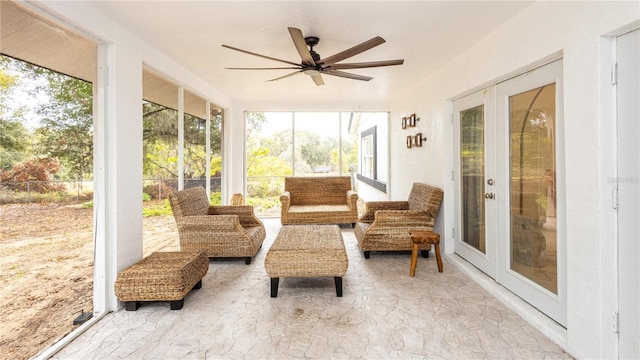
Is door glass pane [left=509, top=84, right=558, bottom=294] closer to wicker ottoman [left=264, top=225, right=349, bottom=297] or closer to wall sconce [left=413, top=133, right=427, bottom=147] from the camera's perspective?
wicker ottoman [left=264, top=225, right=349, bottom=297]

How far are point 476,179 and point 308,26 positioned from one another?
7.71 ft

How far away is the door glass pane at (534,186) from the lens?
2406mm

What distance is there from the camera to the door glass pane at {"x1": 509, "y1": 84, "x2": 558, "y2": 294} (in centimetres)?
241

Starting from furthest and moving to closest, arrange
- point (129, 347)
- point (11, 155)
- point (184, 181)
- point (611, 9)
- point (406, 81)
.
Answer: point (406, 81)
point (184, 181)
point (129, 347)
point (11, 155)
point (611, 9)

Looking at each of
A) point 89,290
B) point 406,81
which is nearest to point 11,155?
point 89,290

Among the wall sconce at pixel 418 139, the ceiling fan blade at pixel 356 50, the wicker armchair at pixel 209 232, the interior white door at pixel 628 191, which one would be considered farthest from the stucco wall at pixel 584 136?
the wicker armchair at pixel 209 232

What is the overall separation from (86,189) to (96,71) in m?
0.96

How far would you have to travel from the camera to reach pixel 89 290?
8.41ft

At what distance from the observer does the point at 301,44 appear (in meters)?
2.51

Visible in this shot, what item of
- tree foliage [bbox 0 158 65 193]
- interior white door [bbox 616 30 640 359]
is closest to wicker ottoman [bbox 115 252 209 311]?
tree foliage [bbox 0 158 65 193]

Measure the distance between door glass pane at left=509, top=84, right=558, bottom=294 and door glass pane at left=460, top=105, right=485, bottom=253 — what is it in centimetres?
53

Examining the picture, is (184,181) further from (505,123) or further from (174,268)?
(505,123)

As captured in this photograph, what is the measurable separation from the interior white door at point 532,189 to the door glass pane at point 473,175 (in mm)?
368

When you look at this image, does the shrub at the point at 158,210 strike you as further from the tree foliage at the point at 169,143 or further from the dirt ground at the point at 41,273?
the dirt ground at the point at 41,273
